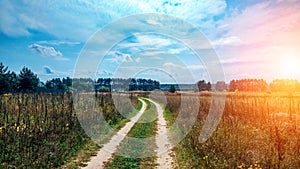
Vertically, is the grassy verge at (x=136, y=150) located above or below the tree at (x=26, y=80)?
below

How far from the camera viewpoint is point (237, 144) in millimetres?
8562

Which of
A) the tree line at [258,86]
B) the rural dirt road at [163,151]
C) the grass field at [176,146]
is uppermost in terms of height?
the tree line at [258,86]

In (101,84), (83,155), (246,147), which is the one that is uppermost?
(101,84)

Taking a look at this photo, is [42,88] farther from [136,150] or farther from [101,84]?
[136,150]

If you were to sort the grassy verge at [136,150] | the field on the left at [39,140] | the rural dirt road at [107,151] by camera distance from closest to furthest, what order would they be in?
the field on the left at [39,140] → the rural dirt road at [107,151] → the grassy verge at [136,150]

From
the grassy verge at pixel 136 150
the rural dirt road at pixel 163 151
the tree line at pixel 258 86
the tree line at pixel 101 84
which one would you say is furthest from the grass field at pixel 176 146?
the tree line at pixel 258 86

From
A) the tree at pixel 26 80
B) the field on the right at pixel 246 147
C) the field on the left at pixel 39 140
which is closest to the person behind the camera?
the field on the right at pixel 246 147

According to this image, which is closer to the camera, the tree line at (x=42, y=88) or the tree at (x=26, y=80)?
the tree line at (x=42, y=88)

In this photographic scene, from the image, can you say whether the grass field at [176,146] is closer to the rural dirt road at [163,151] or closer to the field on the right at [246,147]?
the field on the right at [246,147]

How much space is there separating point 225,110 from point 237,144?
7545 millimetres

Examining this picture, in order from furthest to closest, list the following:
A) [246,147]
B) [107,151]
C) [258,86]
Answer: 1. [258,86]
2. [107,151]
3. [246,147]

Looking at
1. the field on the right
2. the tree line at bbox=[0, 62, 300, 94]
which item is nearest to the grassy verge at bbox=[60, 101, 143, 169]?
the field on the right

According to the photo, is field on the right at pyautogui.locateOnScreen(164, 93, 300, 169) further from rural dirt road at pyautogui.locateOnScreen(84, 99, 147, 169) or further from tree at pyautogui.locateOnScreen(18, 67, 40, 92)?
tree at pyautogui.locateOnScreen(18, 67, 40, 92)

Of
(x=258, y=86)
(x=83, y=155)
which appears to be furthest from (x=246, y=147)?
(x=258, y=86)
